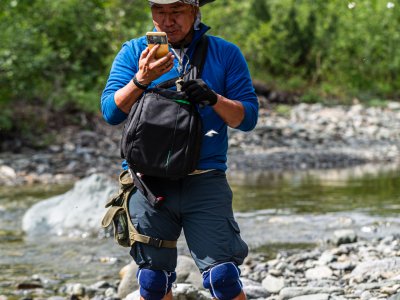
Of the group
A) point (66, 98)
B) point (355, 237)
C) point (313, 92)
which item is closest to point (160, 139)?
point (355, 237)

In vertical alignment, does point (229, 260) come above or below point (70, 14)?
below

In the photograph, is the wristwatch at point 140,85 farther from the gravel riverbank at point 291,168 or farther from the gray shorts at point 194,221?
the gravel riverbank at point 291,168

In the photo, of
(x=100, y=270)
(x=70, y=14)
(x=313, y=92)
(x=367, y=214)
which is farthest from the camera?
(x=313, y=92)

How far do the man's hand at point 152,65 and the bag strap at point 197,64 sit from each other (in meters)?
0.12

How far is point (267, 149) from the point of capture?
55.7 feet

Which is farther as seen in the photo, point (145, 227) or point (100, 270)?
point (100, 270)

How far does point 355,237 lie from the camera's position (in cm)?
792

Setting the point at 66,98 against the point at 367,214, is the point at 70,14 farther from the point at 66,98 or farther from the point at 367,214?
the point at 367,214

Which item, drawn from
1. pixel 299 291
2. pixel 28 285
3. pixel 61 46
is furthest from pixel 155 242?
pixel 61 46

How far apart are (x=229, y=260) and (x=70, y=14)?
51.3ft

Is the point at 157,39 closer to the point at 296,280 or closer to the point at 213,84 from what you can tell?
the point at 213,84

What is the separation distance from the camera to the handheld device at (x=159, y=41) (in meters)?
3.53

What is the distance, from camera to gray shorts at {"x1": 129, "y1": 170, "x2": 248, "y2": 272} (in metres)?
3.71

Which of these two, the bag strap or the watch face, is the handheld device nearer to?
the watch face
